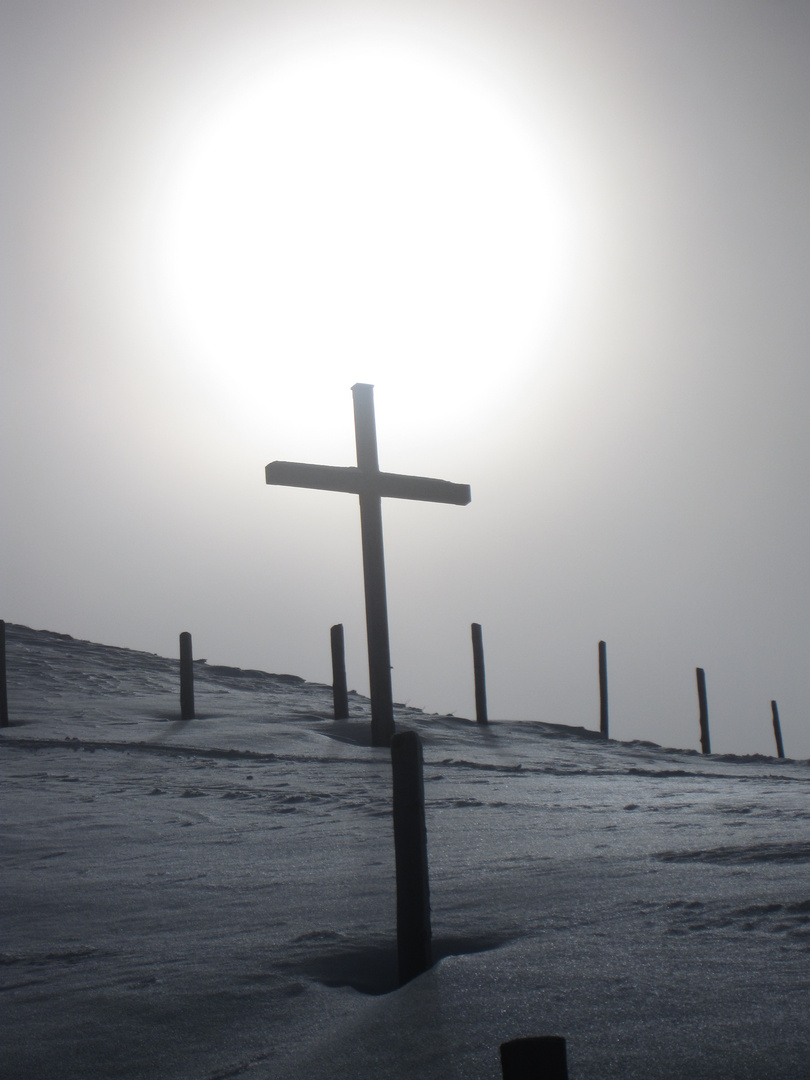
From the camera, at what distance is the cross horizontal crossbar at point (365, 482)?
916cm

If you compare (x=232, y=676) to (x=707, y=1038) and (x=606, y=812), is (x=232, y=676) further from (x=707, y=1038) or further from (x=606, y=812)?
(x=707, y=1038)

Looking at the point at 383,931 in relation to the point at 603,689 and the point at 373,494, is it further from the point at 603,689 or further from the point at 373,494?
the point at 603,689

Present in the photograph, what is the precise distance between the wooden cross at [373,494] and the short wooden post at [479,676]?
225 inches

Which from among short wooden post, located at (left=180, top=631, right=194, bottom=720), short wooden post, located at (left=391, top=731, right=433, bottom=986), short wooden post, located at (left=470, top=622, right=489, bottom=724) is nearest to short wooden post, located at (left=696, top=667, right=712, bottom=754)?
short wooden post, located at (left=470, top=622, right=489, bottom=724)

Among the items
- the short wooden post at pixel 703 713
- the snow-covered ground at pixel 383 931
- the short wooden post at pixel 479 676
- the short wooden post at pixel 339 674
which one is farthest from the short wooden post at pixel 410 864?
the short wooden post at pixel 703 713

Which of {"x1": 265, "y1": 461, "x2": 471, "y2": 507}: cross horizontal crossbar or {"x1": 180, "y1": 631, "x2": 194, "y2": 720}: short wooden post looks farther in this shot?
{"x1": 180, "y1": 631, "x2": 194, "y2": 720}: short wooden post

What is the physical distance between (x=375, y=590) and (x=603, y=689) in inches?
422

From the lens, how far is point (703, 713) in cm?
2058

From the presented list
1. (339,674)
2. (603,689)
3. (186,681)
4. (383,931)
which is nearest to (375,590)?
(339,674)

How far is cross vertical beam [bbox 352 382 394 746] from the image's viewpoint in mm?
9430

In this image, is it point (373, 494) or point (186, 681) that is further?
point (186, 681)

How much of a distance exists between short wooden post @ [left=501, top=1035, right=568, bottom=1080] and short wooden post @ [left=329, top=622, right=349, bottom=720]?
11448mm

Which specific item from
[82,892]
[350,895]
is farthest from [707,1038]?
[82,892]

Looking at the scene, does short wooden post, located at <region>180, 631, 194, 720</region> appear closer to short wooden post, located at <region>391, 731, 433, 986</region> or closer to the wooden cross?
the wooden cross
